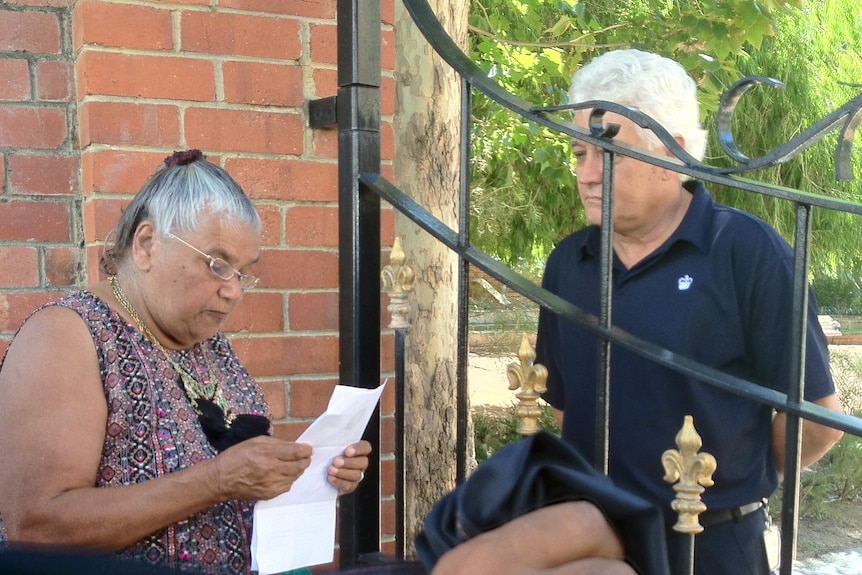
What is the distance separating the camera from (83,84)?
213 cm

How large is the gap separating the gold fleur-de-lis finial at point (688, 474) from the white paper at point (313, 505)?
652 millimetres

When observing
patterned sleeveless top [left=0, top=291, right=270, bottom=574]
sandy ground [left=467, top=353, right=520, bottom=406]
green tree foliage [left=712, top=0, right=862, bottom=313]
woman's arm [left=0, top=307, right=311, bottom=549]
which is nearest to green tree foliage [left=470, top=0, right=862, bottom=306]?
green tree foliage [left=712, top=0, right=862, bottom=313]

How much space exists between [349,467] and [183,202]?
0.64 metres

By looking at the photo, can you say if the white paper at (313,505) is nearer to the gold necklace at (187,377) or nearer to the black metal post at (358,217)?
the black metal post at (358,217)

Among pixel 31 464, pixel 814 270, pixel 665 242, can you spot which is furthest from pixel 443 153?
pixel 814 270

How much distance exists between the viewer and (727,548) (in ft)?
6.34

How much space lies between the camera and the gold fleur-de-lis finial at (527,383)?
149 centimetres

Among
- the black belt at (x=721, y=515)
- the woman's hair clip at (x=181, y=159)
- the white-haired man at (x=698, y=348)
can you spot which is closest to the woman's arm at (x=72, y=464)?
the woman's hair clip at (x=181, y=159)

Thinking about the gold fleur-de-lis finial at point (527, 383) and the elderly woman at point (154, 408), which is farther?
the elderly woman at point (154, 408)

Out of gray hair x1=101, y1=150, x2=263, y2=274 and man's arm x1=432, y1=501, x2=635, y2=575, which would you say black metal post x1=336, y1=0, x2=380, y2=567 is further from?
man's arm x1=432, y1=501, x2=635, y2=575

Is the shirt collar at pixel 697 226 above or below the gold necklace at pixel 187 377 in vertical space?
above

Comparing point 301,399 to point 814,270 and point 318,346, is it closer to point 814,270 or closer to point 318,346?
point 318,346

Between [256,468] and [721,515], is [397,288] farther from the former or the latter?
[721,515]

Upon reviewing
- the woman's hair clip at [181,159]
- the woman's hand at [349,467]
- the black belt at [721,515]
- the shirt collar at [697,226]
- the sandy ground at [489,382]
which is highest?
the woman's hair clip at [181,159]
